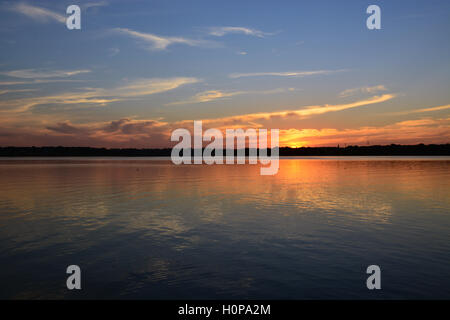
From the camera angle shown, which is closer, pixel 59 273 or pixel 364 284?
pixel 364 284

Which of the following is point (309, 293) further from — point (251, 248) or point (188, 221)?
point (188, 221)

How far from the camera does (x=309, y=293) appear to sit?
11.2m

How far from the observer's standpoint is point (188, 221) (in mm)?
22688

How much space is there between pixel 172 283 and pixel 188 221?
10.8m
